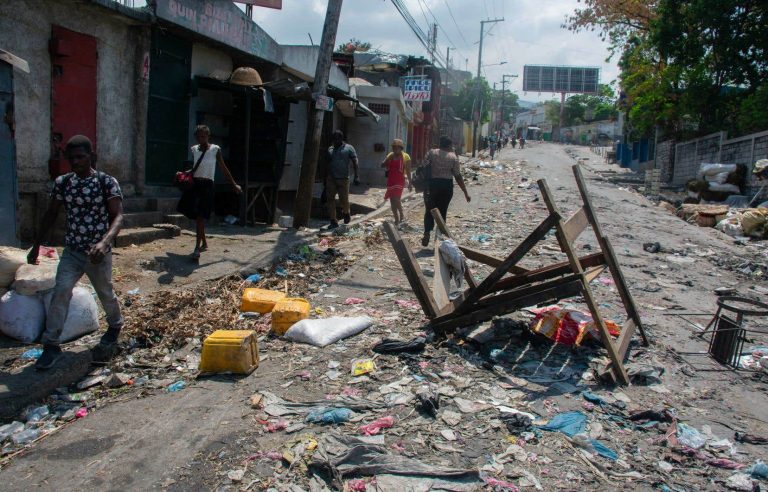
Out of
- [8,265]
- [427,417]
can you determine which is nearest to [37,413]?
[8,265]

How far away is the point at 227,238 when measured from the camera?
8.77 m

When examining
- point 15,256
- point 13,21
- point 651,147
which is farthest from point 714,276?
point 651,147

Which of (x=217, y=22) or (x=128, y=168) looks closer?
(x=128, y=168)

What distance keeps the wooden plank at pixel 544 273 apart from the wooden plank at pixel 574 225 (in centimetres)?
24

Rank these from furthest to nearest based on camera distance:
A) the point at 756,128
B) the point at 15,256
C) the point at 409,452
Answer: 1. the point at 756,128
2. the point at 15,256
3. the point at 409,452

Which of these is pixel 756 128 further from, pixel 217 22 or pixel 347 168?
pixel 217 22

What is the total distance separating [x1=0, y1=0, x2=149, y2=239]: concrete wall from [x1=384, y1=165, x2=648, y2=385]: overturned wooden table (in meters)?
4.52

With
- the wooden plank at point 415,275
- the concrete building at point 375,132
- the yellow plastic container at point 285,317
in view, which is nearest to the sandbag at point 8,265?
the yellow plastic container at point 285,317

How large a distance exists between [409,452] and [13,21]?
20.8 feet

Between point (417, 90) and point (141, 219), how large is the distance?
1830 centimetres

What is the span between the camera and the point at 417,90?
2477cm

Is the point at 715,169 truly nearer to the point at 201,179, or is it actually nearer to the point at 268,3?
the point at 268,3

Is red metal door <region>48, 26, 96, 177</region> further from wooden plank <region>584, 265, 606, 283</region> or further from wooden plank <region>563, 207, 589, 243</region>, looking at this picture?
wooden plank <region>584, 265, 606, 283</region>

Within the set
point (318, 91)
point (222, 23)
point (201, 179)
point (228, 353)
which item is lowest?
point (228, 353)
